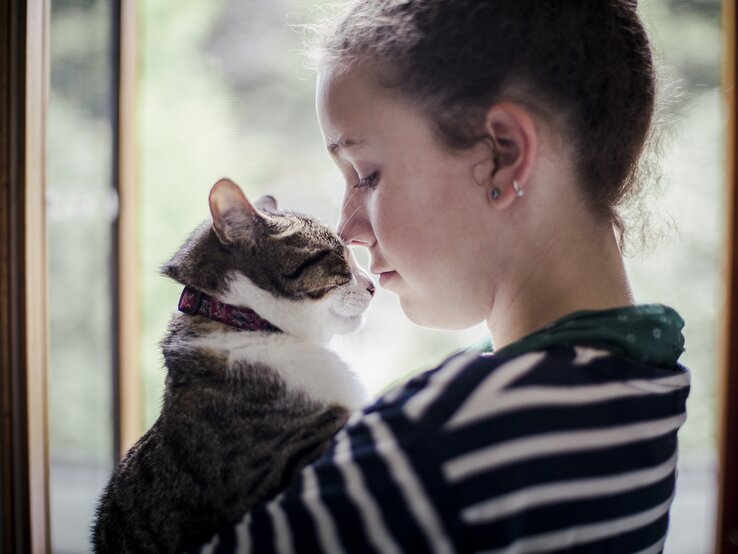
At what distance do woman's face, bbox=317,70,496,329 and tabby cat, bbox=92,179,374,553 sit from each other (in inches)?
9.6

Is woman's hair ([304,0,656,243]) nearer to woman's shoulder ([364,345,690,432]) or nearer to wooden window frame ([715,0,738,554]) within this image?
woman's shoulder ([364,345,690,432])

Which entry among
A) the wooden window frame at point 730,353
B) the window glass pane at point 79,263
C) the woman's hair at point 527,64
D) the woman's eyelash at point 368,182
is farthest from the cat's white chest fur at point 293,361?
the wooden window frame at point 730,353

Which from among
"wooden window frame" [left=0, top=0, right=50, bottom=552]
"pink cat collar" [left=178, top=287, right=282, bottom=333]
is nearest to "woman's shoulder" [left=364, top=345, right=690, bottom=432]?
"pink cat collar" [left=178, top=287, right=282, bottom=333]

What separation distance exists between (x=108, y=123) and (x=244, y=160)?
Result: 1.79ft

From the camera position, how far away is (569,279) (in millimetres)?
755

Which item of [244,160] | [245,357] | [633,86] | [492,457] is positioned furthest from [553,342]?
[244,160]

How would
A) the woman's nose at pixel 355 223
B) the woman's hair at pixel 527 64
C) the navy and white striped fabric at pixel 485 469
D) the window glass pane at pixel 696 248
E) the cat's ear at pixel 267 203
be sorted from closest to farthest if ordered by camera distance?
the navy and white striped fabric at pixel 485 469, the woman's hair at pixel 527 64, the woman's nose at pixel 355 223, the cat's ear at pixel 267 203, the window glass pane at pixel 696 248

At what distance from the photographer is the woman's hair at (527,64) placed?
70cm

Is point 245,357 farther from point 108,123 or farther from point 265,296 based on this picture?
point 108,123

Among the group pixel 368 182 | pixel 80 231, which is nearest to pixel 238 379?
pixel 368 182

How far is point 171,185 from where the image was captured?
2199mm

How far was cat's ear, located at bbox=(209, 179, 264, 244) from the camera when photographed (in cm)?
98

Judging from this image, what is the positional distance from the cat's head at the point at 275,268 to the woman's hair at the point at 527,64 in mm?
373

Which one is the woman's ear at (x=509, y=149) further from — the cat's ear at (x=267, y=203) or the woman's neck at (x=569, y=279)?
the cat's ear at (x=267, y=203)
